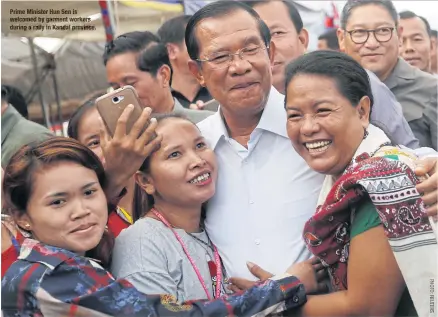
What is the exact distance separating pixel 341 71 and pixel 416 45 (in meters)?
1.82

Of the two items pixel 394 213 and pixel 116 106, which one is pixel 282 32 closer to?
pixel 116 106

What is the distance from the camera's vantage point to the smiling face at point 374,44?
2.16 m

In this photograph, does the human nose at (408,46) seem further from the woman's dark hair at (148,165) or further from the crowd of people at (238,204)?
the woman's dark hair at (148,165)

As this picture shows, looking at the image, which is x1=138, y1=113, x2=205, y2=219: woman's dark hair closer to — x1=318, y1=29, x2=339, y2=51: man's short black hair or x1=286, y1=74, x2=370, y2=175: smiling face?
x1=286, y1=74, x2=370, y2=175: smiling face

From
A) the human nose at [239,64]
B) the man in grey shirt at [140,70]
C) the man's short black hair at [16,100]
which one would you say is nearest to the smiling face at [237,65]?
the human nose at [239,64]

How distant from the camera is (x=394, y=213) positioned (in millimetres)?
1279

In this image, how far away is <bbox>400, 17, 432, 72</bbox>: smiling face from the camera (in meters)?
2.99

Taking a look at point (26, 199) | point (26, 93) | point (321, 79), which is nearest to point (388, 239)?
point (321, 79)

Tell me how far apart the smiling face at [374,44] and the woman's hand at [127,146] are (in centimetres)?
97

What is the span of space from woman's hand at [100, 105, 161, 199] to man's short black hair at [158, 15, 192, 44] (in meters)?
1.48

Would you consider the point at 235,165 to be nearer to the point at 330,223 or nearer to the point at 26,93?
the point at 330,223

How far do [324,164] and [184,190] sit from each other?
14.7 inches

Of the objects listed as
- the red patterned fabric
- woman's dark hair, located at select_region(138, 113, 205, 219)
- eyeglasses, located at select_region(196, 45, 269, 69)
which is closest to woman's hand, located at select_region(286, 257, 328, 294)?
the red patterned fabric

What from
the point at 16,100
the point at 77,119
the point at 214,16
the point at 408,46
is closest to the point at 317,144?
the point at 214,16
